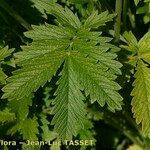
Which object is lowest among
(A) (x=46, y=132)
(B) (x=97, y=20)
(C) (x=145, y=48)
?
(A) (x=46, y=132)

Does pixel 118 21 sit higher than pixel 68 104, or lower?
higher

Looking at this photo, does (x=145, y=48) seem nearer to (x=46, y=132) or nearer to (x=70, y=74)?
(x=70, y=74)

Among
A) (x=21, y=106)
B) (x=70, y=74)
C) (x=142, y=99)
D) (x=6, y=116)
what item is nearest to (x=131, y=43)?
(x=142, y=99)

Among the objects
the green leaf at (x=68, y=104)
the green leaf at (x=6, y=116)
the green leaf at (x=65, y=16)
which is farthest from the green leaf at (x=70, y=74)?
the green leaf at (x=6, y=116)

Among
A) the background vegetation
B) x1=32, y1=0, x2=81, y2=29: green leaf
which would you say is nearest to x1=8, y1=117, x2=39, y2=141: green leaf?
the background vegetation

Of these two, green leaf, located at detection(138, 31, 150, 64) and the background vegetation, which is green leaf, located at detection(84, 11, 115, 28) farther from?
green leaf, located at detection(138, 31, 150, 64)

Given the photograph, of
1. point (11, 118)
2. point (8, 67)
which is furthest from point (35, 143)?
point (8, 67)
